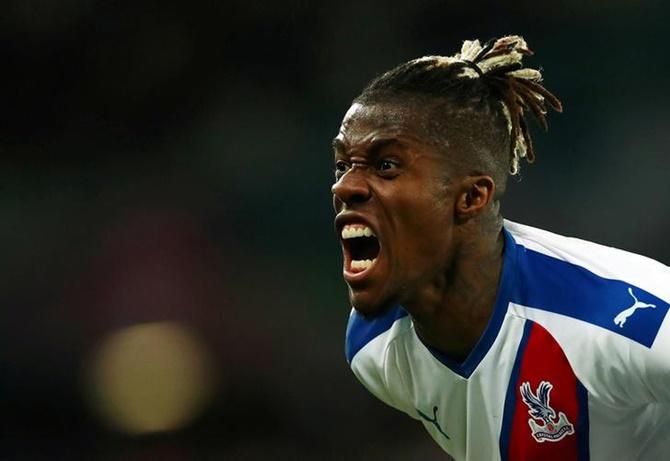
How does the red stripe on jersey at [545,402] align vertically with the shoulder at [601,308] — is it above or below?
below

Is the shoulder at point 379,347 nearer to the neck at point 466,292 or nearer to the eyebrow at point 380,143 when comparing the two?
the neck at point 466,292

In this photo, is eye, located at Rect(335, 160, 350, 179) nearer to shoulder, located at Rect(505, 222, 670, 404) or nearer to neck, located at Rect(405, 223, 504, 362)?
neck, located at Rect(405, 223, 504, 362)

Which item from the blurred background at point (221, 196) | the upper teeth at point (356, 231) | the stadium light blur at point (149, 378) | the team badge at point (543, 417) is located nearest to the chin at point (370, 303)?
the upper teeth at point (356, 231)

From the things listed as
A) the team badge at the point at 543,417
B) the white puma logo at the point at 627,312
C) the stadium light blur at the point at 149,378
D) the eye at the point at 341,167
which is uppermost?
the eye at the point at 341,167

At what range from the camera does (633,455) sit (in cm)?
256

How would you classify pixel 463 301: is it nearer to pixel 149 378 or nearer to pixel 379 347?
pixel 379 347

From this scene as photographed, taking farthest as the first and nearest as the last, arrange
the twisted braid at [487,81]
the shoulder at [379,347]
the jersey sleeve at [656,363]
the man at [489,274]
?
1. the shoulder at [379,347]
2. the twisted braid at [487,81]
3. the man at [489,274]
4. the jersey sleeve at [656,363]

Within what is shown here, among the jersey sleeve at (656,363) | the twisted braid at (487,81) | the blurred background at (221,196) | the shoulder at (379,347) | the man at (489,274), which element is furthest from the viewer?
the blurred background at (221,196)

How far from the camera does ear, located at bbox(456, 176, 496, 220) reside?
2499 mm

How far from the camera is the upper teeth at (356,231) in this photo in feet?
8.07

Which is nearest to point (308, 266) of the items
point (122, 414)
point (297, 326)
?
point (297, 326)

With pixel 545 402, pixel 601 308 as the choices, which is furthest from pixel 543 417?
pixel 601 308

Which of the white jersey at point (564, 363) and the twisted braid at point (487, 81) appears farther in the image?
the twisted braid at point (487, 81)

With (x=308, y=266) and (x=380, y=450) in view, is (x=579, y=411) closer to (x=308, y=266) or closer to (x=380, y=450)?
(x=380, y=450)
